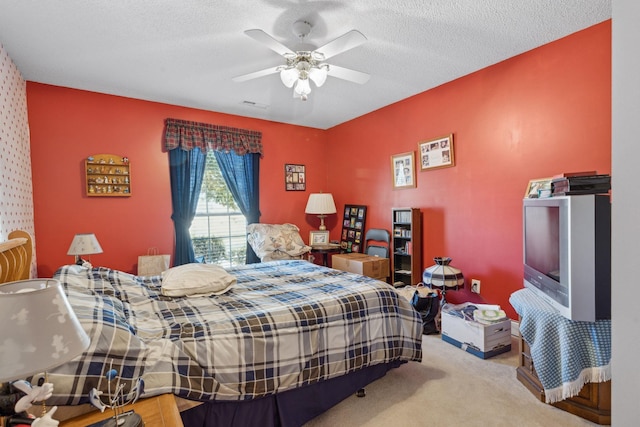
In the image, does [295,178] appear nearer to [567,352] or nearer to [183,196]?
[183,196]

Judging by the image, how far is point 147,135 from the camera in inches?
147

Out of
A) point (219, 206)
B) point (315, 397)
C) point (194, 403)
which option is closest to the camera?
point (194, 403)

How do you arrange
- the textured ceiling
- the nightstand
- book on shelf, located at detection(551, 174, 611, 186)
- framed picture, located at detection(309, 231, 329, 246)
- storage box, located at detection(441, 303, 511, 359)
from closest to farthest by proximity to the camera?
1. the nightstand
2. book on shelf, located at detection(551, 174, 611, 186)
3. the textured ceiling
4. storage box, located at detection(441, 303, 511, 359)
5. framed picture, located at detection(309, 231, 329, 246)

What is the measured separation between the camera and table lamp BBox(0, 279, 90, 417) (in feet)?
2.29

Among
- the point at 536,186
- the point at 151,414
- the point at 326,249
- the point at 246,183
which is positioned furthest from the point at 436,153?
the point at 151,414

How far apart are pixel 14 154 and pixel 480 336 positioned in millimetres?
4234

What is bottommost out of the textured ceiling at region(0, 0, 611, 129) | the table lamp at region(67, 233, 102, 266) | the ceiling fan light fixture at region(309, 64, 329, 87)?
the table lamp at region(67, 233, 102, 266)

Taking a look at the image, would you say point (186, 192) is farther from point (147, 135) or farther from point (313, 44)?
point (313, 44)

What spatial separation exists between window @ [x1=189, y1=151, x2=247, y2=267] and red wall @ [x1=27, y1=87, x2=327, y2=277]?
0.39 metres

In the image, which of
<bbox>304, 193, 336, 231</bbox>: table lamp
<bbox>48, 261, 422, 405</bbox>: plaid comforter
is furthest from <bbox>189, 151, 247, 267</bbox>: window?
<bbox>48, 261, 422, 405</bbox>: plaid comforter

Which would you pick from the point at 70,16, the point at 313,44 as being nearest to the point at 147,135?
the point at 70,16

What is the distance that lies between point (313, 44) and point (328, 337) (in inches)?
89.1

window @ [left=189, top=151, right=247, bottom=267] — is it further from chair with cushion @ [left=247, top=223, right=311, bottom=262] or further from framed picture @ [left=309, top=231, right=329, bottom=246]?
framed picture @ [left=309, top=231, right=329, bottom=246]

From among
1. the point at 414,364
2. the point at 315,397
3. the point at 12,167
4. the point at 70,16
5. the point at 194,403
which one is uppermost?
the point at 70,16
